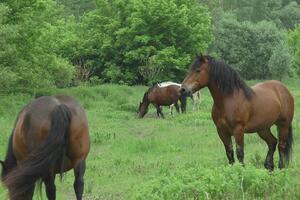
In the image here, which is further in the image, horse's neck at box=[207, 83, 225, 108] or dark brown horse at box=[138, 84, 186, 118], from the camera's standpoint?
dark brown horse at box=[138, 84, 186, 118]

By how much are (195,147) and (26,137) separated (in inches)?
302

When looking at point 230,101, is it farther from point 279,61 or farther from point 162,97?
point 279,61

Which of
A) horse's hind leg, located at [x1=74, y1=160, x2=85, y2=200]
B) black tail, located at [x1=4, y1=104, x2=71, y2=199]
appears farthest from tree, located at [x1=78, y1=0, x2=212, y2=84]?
black tail, located at [x1=4, y1=104, x2=71, y2=199]

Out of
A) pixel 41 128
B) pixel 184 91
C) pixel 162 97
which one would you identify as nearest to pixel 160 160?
pixel 184 91

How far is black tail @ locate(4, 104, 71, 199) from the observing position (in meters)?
5.88

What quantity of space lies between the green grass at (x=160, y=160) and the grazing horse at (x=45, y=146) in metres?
0.99

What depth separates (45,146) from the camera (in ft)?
19.7

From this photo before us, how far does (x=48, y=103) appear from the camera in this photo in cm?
641

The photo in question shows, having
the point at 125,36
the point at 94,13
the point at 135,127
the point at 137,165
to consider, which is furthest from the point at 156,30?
the point at 137,165

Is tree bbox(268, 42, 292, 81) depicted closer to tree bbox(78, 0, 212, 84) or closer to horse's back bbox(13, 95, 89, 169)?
tree bbox(78, 0, 212, 84)

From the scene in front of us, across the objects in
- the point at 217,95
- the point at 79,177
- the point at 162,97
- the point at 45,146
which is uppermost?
the point at 45,146

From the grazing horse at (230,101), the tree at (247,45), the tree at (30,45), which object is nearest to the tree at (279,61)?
the tree at (247,45)

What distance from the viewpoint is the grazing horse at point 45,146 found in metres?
5.92

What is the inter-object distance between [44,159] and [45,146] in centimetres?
15
